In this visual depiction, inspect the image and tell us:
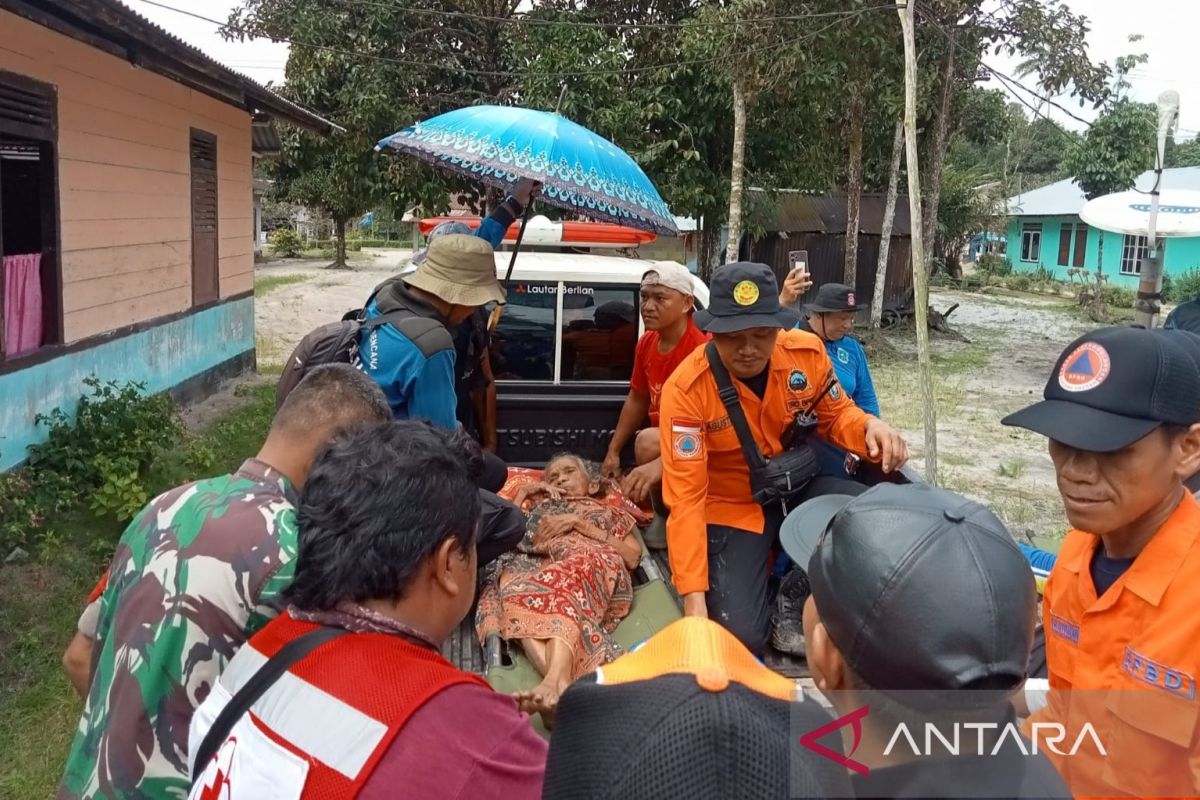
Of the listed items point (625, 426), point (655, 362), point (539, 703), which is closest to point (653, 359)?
point (655, 362)

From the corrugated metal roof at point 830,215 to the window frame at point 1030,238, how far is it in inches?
628

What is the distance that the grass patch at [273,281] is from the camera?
22016 mm

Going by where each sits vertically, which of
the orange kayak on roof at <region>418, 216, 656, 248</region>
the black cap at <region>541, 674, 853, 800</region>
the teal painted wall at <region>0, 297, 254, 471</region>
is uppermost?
the orange kayak on roof at <region>418, 216, 656, 248</region>

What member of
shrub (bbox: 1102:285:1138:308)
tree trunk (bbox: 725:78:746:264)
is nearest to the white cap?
tree trunk (bbox: 725:78:746:264)

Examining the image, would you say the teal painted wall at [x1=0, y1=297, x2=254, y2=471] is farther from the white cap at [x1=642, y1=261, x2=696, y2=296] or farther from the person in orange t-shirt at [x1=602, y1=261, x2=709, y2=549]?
the white cap at [x1=642, y1=261, x2=696, y2=296]

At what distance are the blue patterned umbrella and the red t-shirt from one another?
601 mm

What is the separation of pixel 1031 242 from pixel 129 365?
35.8 meters

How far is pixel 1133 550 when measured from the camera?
1.94 metres

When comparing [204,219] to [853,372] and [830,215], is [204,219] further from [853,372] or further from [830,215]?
[830,215]

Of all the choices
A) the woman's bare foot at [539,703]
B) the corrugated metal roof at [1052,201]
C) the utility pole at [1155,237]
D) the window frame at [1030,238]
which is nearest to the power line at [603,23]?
the utility pole at [1155,237]

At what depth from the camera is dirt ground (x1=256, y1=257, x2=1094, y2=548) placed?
27.6 feet

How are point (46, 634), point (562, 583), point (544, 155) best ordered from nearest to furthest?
point (562, 583) < point (544, 155) < point (46, 634)

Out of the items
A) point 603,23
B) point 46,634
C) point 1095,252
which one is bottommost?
point 46,634

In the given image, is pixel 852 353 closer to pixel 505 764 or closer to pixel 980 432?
pixel 505 764
